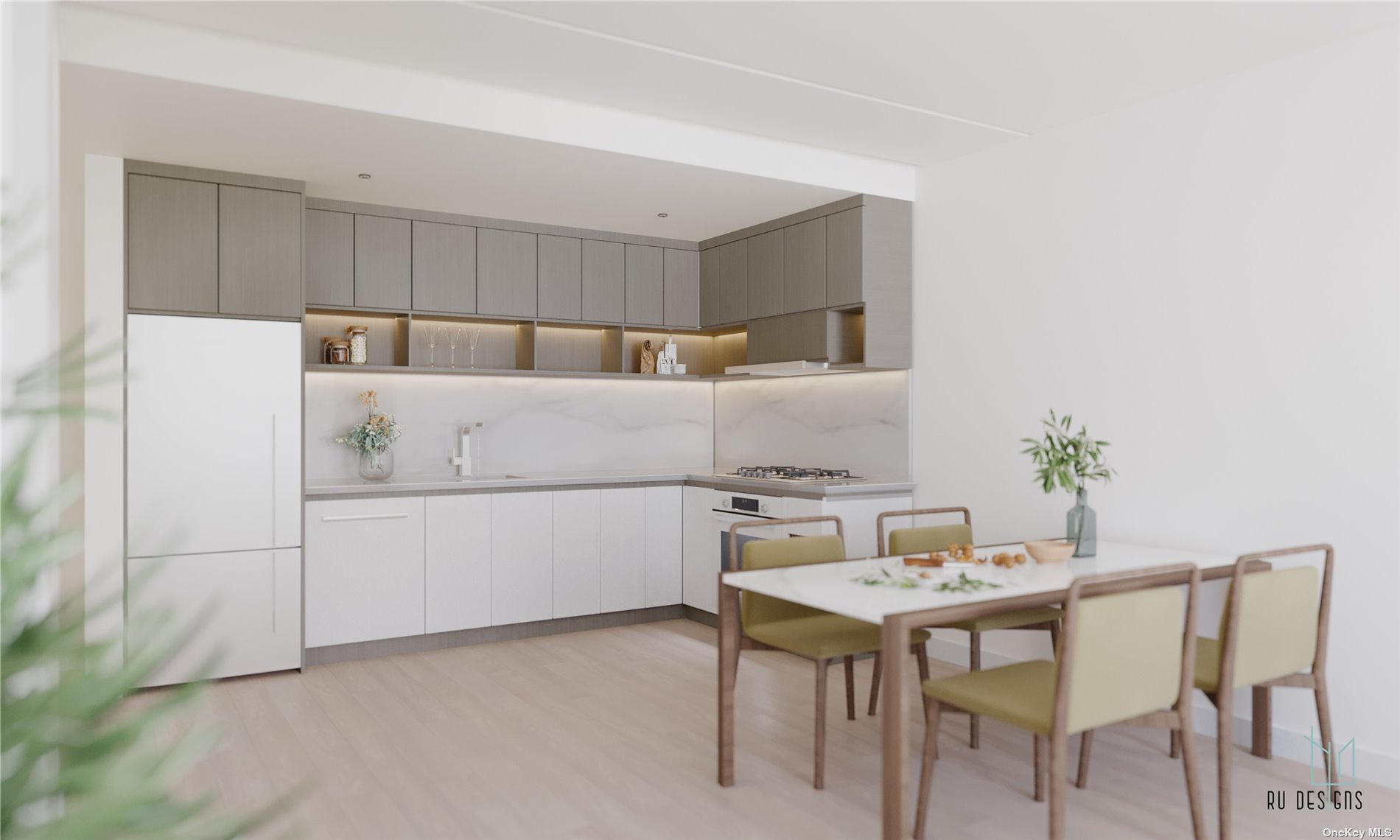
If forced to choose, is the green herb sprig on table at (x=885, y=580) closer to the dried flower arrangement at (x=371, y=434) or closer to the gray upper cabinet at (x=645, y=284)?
the dried flower arrangement at (x=371, y=434)

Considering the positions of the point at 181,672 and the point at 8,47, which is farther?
the point at 181,672

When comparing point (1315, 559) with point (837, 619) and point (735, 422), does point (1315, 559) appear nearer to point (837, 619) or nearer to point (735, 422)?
point (837, 619)

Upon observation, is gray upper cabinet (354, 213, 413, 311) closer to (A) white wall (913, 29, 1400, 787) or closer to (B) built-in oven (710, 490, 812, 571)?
(B) built-in oven (710, 490, 812, 571)

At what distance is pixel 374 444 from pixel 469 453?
2.03ft

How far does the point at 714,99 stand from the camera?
4047 millimetres

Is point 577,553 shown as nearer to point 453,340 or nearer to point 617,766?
point 453,340

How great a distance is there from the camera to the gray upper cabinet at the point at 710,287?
613 centimetres

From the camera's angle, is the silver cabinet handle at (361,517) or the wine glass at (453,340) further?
the wine glass at (453,340)

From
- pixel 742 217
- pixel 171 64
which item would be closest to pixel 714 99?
pixel 742 217

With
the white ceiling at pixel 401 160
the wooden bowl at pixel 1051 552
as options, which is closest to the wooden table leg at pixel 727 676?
the wooden bowl at pixel 1051 552

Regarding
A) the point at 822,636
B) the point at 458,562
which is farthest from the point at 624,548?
the point at 822,636

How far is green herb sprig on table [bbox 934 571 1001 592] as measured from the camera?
2.70 meters

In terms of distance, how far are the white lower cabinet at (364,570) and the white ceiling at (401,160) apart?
1.64m

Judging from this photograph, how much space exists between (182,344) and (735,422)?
3432mm
